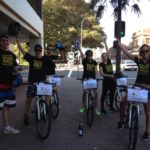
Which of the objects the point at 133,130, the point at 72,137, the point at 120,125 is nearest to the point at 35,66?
the point at 72,137

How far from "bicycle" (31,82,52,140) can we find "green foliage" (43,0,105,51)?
189 ft

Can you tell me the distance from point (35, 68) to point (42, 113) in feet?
4.89

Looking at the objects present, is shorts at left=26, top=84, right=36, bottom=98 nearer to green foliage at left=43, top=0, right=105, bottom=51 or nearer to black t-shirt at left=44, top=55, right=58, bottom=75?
black t-shirt at left=44, top=55, right=58, bottom=75

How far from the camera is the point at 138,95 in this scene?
7.21 m

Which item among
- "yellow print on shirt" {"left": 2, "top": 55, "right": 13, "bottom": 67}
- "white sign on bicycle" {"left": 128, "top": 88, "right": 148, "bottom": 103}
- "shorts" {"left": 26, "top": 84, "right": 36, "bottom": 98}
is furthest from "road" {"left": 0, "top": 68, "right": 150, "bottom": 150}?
"yellow print on shirt" {"left": 2, "top": 55, "right": 13, "bottom": 67}

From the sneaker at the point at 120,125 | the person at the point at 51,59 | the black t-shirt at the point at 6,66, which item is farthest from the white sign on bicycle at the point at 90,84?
the black t-shirt at the point at 6,66

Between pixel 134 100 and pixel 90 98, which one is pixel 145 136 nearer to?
pixel 134 100

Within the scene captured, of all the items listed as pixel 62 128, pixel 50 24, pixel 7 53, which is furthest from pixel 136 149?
pixel 50 24

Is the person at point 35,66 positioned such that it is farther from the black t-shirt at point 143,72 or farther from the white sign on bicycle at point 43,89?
the black t-shirt at point 143,72

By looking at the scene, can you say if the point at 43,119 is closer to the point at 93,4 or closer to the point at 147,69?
the point at 147,69

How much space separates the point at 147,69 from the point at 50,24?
6012 centimetres

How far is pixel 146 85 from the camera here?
7.72 meters

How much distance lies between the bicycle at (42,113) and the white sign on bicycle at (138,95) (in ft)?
5.27

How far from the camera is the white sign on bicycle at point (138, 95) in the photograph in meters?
7.20
